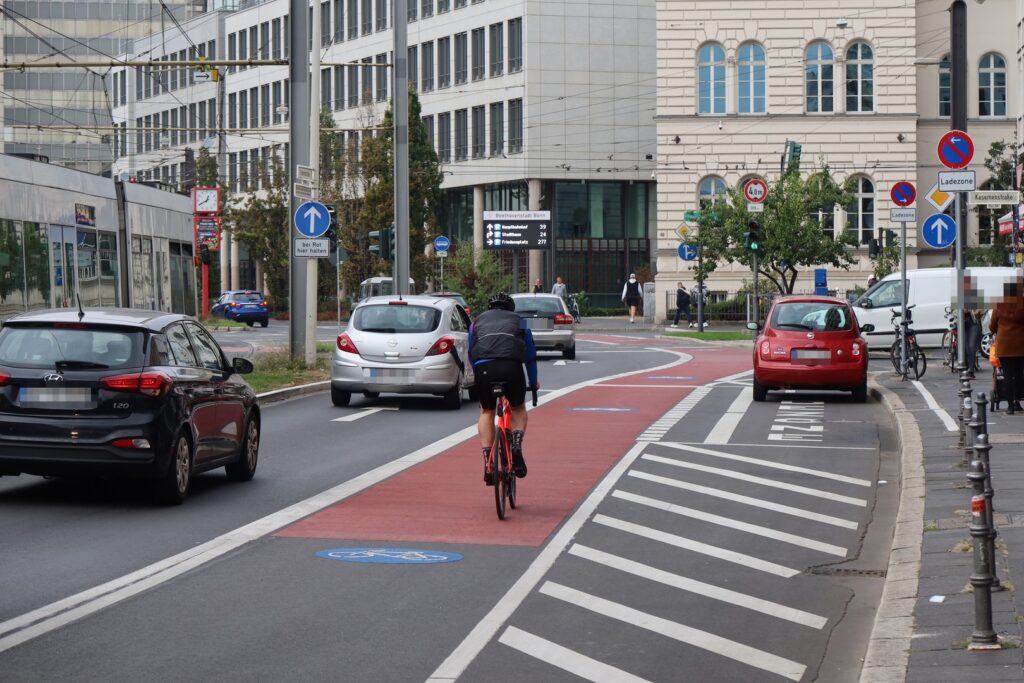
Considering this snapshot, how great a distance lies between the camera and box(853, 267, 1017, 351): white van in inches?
1545

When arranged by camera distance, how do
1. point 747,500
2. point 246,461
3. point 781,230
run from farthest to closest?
point 781,230, point 246,461, point 747,500

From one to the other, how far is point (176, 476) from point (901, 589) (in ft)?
19.7

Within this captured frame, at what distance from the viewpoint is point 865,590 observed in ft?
32.5

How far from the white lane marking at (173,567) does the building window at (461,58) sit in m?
67.5

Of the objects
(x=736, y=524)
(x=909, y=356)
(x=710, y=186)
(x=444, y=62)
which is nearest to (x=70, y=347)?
(x=736, y=524)

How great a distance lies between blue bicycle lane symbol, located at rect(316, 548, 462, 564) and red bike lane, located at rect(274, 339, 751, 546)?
485mm

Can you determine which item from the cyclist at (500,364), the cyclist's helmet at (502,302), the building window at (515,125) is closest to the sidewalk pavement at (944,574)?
the cyclist at (500,364)

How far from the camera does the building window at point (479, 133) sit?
82.4 metres

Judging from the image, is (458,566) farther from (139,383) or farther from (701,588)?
(139,383)

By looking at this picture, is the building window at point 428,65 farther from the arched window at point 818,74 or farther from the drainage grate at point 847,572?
the drainage grate at point 847,572

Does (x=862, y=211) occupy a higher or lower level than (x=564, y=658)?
higher

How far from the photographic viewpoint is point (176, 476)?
13109mm

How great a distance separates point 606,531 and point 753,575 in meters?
1.91

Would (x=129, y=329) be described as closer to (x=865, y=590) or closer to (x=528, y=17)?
(x=865, y=590)
